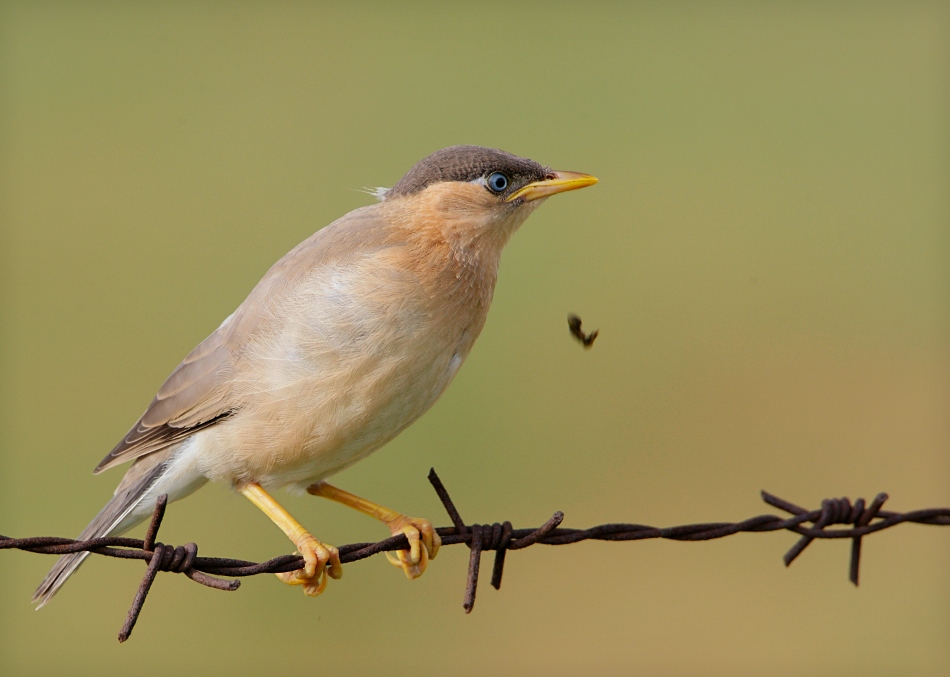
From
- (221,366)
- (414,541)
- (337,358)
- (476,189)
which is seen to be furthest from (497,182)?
(414,541)

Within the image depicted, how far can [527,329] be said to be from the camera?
896cm

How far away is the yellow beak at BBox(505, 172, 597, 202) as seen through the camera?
4.47m

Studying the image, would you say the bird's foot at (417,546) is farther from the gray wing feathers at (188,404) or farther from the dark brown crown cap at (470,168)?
the dark brown crown cap at (470,168)

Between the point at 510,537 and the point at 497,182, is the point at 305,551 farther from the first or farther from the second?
the point at 497,182

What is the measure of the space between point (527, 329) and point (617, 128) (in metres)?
2.62

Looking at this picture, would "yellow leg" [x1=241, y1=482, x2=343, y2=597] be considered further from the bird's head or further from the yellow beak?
the yellow beak

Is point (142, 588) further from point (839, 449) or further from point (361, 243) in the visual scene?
point (839, 449)

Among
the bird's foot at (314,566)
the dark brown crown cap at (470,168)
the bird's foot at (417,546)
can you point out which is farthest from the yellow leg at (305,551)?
the dark brown crown cap at (470,168)

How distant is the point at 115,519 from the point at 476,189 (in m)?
2.24

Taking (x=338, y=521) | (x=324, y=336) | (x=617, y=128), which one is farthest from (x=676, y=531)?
(x=617, y=128)

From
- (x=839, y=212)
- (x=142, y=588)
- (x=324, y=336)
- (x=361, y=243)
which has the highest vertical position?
(x=839, y=212)

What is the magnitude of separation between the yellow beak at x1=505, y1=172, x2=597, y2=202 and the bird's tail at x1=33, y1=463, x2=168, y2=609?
205cm

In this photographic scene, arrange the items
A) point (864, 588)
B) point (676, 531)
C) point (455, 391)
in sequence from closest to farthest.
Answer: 1. point (676, 531)
2. point (864, 588)
3. point (455, 391)

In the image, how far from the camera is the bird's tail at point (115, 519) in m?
4.25
